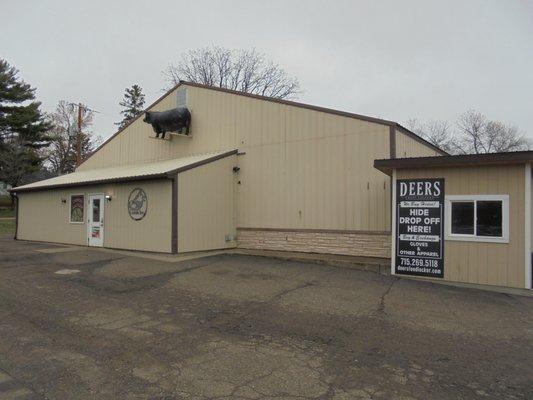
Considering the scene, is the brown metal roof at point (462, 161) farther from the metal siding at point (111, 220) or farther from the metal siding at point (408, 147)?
the metal siding at point (111, 220)

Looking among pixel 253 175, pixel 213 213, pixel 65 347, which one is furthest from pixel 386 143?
pixel 65 347

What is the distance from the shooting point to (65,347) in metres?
5.06

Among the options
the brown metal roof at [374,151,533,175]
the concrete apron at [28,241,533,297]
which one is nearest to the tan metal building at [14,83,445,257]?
the concrete apron at [28,241,533,297]

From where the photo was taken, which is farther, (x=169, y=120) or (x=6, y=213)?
(x=6, y=213)

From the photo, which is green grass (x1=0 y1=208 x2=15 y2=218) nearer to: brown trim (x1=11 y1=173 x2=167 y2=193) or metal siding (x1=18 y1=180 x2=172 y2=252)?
metal siding (x1=18 y1=180 x2=172 y2=252)

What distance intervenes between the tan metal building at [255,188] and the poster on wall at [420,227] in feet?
5.37

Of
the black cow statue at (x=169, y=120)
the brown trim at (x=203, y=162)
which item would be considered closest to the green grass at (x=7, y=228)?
the black cow statue at (x=169, y=120)

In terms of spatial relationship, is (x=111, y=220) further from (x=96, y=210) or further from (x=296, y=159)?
(x=296, y=159)

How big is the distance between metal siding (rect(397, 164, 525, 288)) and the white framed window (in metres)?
0.10

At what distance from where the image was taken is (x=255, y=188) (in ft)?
48.0

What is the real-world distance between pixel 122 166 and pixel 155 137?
3014mm

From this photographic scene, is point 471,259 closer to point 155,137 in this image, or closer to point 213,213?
point 213,213

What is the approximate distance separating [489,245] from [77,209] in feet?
49.4

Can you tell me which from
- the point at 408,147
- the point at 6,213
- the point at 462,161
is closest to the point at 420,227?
the point at 462,161
